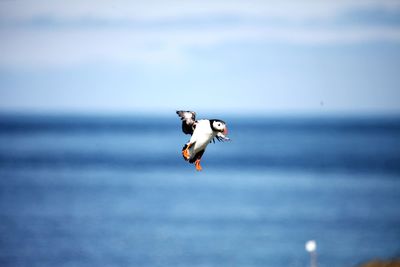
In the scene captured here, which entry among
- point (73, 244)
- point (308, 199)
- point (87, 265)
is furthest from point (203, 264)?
point (308, 199)

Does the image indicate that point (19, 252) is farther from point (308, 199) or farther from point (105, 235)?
point (308, 199)

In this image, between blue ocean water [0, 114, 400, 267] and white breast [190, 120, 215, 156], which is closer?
white breast [190, 120, 215, 156]

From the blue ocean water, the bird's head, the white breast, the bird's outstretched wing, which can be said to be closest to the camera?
the bird's head

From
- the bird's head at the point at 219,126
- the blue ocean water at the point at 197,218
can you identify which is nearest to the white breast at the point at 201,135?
the bird's head at the point at 219,126

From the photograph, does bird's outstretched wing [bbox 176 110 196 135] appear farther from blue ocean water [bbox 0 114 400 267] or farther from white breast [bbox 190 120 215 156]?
blue ocean water [bbox 0 114 400 267]

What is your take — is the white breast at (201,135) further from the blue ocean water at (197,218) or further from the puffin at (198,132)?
the blue ocean water at (197,218)

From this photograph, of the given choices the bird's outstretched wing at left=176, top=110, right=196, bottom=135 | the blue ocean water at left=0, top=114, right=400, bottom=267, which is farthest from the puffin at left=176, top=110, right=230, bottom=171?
the blue ocean water at left=0, top=114, right=400, bottom=267

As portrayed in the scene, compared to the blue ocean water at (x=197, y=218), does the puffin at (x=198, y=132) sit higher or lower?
lower

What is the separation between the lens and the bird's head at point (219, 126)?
20.1 m

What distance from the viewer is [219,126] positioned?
20.1m

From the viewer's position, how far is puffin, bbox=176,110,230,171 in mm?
20219

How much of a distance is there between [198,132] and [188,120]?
1.93 feet

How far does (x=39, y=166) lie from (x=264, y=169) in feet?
141

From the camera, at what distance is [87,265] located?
6931cm
